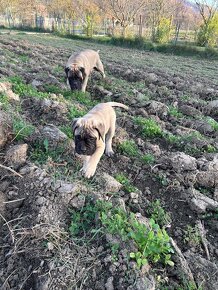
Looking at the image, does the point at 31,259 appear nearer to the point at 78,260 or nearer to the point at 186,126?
the point at 78,260

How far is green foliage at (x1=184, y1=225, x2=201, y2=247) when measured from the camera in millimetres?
3707

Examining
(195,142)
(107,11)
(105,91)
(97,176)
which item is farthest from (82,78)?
(107,11)

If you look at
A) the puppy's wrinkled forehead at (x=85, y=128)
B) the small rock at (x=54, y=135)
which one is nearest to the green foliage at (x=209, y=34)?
Result: the small rock at (x=54, y=135)

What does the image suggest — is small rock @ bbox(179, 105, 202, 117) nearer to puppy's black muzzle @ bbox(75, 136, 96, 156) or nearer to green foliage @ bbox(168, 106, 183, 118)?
green foliage @ bbox(168, 106, 183, 118)

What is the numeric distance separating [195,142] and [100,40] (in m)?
24.9

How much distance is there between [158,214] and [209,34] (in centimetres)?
2393

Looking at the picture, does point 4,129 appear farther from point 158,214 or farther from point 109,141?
point 158,214

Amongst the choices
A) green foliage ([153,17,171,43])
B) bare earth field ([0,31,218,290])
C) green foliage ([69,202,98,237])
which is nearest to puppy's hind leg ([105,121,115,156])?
bare earth field ([0,31,218,290])

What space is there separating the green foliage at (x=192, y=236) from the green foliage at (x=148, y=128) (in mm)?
2583

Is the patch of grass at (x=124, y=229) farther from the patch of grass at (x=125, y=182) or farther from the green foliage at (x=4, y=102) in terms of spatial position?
the green foliage at (x=4, y=102)

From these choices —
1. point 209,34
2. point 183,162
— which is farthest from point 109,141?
point 209,34

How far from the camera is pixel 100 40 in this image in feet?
93.5

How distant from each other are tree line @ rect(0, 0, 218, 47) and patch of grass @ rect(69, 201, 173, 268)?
75.6ft

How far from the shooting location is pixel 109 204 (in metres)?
3.74
